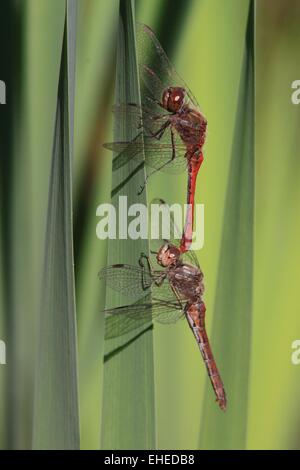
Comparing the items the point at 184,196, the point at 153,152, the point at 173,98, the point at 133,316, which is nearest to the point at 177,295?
the point at 133,316

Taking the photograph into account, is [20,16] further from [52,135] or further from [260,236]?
[260,236]

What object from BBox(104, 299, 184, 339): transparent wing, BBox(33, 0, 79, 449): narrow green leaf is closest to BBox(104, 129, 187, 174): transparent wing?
BBox(33, 0, 79, 449): narrow green leaf

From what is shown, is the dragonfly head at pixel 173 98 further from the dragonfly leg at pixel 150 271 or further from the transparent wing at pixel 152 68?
the dragonfly leg at pixel 150 271

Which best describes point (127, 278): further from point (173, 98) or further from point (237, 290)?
point (173, 98)

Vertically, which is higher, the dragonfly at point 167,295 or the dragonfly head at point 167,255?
the dragonfly head at point 167,255

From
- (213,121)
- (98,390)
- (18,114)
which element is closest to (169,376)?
(98,390)

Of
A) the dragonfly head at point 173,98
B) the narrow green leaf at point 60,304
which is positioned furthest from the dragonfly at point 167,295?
the dragonfly head at point 173,98
